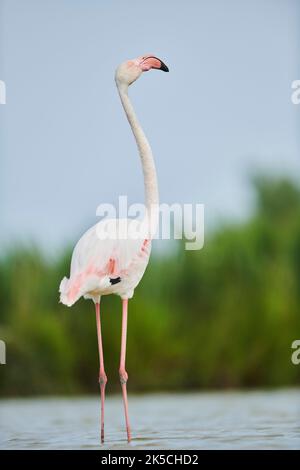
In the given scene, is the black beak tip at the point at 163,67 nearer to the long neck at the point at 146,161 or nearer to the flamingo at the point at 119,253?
the flamingo at the point at 119,253

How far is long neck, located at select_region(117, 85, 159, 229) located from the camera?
8.66m

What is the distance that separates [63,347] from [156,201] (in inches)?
286

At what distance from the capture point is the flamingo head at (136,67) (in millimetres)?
8961

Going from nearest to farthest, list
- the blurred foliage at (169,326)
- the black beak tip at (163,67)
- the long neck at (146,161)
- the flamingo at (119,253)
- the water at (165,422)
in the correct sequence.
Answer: the flamingo at (119,253) < the water at (165,422) < the long neck at (146,161) < the black beak tip at (163,67) < the blurred foliage at (169,326)

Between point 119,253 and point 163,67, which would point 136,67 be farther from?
point 119,253

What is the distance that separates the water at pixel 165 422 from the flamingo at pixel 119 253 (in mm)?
590

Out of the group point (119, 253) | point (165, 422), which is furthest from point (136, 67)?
point (165, 422)

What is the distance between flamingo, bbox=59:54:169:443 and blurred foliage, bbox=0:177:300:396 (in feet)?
22.2

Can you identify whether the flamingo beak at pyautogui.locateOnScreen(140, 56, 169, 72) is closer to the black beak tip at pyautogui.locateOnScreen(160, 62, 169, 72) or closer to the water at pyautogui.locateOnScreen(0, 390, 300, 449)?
the black beak tip at pyautogui.locateOnScreen(160, 62, 169, 72)

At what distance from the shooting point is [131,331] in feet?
52.9

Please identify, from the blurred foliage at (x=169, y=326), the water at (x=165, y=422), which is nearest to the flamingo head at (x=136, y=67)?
the water at (x=165, y=422)

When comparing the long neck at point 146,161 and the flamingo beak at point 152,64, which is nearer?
the long neck at point 146,161

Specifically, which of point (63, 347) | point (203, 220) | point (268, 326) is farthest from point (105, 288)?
point (203, 220)

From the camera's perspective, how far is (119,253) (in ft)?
27.9
